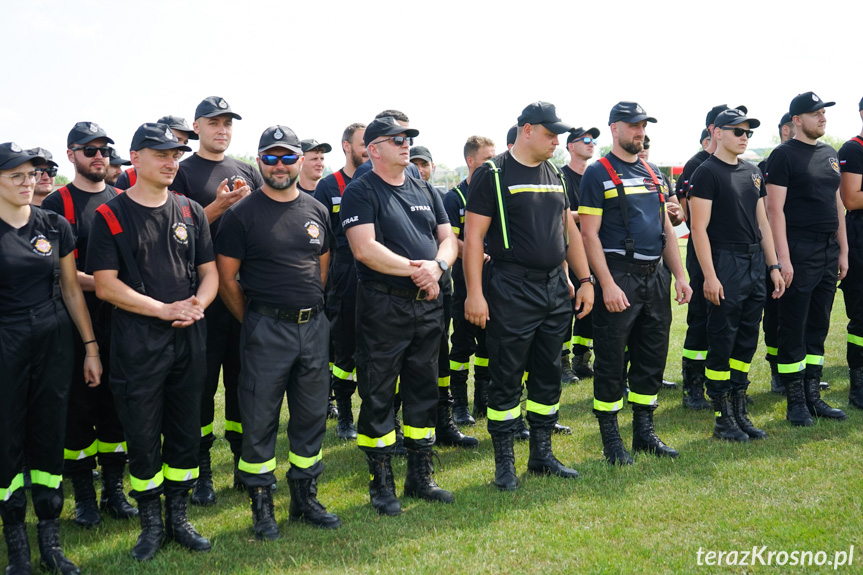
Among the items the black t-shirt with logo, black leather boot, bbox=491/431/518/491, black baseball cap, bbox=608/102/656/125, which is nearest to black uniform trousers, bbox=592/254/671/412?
black leather boot, bbox=491/431/518/491

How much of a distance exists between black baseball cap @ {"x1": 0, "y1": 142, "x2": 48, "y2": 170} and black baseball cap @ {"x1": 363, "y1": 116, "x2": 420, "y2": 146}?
79.8 inches

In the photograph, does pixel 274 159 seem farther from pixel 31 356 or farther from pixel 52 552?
pixel 52 552

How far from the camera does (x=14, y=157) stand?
13.7 feet

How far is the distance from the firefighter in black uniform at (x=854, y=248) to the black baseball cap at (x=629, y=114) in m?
2.80

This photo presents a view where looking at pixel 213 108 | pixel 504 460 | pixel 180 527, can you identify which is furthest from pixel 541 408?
pixel 213 108

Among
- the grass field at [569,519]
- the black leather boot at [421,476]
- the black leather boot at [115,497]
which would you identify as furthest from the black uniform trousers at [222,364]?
the black leather boot at [421,476]

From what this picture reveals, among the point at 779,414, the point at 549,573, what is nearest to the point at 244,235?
the point at 549,573

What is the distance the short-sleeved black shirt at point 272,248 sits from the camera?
468 cm

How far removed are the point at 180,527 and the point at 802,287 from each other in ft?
18.8

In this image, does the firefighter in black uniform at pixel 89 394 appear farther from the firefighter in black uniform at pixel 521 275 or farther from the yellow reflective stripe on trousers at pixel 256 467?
the firefighter in black uniform at pixel 521 275

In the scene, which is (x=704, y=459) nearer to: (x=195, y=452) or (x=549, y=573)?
(x=549, y=573)

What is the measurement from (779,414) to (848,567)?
11.0 ft

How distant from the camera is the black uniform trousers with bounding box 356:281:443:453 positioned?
16.4 ft

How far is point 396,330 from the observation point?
4.99 meters
